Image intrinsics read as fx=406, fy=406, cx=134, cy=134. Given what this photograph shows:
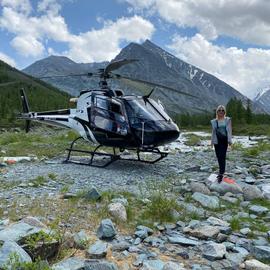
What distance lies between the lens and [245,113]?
4264 inches

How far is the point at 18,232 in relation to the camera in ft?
20.2

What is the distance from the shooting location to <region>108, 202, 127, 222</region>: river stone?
7.98 meters

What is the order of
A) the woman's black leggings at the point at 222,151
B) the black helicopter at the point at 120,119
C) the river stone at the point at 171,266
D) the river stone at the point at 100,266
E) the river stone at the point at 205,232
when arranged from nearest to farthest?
the river stone at the point at 100,266 → the river stone at the point at 171,266 → the river stone at the point at 205,232 → the woman's black leggings at the point at 222,151 → the black helicopter at the point at 120,119

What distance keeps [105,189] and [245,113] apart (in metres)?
102

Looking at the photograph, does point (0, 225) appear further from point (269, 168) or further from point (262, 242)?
point (269, 168)

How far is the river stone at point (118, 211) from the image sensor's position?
798 centimetres

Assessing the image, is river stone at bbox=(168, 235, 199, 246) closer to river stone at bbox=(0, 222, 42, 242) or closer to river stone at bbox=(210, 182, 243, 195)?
river stone at bbox=(0, 222, 42, 242)

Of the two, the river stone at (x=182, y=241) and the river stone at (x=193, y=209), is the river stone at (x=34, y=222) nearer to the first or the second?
the river stone at (x=182, y=241)

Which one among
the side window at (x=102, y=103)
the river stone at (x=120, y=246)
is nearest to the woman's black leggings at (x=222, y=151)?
the side window at (x=102, y=103)

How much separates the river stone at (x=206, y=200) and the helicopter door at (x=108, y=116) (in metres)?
5.40

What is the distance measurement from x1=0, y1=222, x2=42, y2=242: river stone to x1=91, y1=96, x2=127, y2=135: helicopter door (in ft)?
28.7

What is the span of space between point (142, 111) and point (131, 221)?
7.30 metres

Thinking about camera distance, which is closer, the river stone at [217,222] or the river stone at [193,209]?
the river stone at [217,222]

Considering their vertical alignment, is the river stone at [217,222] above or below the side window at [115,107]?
below
